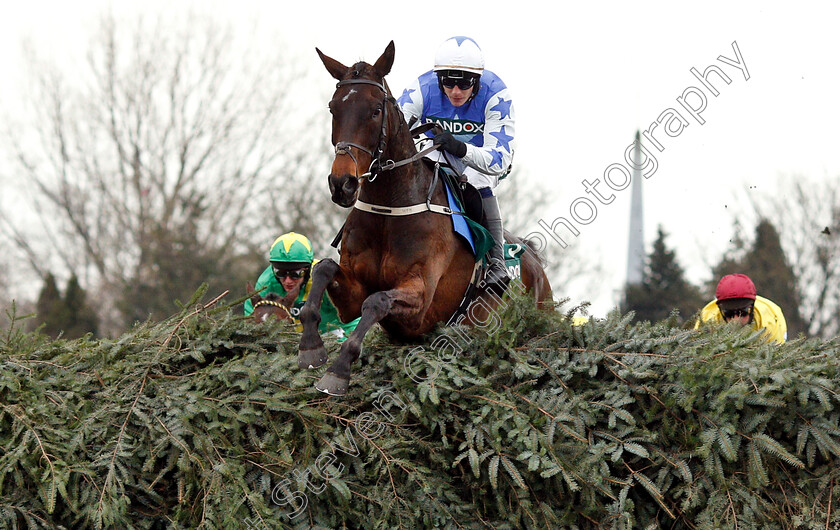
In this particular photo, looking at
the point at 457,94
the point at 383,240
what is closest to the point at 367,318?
the point at 383,240

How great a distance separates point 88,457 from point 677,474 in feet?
11.0

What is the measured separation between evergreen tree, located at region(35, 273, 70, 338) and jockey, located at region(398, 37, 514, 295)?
1634 cm

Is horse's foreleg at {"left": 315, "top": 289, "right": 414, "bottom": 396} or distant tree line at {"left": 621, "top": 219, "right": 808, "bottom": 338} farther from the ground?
distant tree line at {"left": 621, "top": 219, "right": 808, "bottom": 338}

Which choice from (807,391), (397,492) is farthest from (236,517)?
(807,391)

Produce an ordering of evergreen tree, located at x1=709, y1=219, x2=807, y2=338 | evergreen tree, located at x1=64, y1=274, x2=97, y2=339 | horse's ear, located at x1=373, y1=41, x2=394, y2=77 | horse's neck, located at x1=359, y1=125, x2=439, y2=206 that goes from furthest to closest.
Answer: evergreen tree, located at x1=709, y1=219, x2=807, y2=338, evergreen tree, located at x1=64, y1=274, x2=97, y2=339, horse's neck, located at x1=359, y1=125, x2=439, y2=206, horse's ear, located at x1=373, y1=41, x2=394, y2=77

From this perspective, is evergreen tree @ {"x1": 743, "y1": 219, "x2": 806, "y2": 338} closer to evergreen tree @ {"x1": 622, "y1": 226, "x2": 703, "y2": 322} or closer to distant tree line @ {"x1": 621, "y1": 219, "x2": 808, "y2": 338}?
distant tree line @ {"x1": 621, "y1": 219, "x2": 808, "y2": 338}

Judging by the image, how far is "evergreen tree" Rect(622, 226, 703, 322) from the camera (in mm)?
23766

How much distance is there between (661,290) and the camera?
2400cm

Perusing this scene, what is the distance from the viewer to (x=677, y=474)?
5012 millimetres

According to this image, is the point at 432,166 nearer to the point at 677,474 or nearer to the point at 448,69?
the point at 448,69

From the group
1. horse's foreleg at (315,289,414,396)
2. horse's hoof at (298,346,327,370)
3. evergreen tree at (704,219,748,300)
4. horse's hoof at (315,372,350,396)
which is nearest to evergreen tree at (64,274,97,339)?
evergreen tree at (704,219,748,300)

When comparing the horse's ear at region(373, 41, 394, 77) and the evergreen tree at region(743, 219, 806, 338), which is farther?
the evergreen tree at region(743, 219, 806, 338)

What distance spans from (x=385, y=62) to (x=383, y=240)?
1132mm

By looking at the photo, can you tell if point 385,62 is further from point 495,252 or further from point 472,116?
point 495,252
